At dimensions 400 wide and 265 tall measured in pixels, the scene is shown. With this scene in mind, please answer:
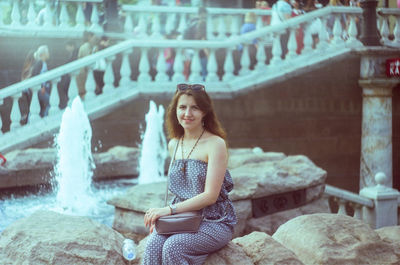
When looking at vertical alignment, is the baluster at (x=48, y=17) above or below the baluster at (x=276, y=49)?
above

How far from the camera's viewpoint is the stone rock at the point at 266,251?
3.22 metres

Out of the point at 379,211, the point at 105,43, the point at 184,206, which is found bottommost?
the point at 379,211

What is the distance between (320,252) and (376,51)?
729 centimetres

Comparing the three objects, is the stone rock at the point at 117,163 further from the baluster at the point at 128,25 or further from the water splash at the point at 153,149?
the baluster at the point at 128,25

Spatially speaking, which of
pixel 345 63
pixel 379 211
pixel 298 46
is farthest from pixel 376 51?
pixel 379 211

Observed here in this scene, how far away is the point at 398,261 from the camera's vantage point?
3.58 m

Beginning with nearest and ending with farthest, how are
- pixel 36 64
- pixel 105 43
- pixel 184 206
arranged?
1. pixel 184 206
2. pixel 36 64
3. pixel 105 43

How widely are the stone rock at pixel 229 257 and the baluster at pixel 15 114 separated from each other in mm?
5559

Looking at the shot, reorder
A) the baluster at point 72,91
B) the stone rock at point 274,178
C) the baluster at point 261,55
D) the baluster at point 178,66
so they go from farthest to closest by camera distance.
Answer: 1. the baluster at point 261,55
2. the baluster at point 178,66
3. the baluster at point 72,91
4. the stone rock at point 274,178

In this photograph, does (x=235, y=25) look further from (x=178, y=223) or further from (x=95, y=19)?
(x=178, y=223)

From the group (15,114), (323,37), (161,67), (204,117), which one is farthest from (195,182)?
(323,37)

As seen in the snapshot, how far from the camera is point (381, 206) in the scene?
23.3 feet

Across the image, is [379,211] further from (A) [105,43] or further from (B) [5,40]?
(B) [5,40]

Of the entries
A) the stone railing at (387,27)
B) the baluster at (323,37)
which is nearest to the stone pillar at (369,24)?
the stone railing at (387,27)
